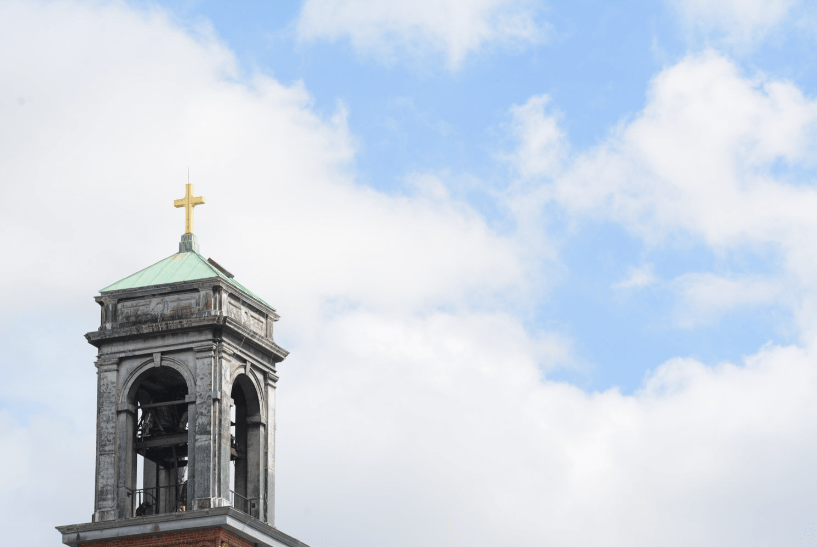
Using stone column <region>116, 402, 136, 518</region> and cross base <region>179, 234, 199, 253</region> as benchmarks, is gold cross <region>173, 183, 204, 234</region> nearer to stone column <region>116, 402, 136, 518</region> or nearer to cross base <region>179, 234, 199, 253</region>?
cross base <region>179, 234, 199, 253</region>

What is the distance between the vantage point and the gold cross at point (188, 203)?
239ft

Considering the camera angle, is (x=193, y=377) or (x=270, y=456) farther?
(x=270, y=456)

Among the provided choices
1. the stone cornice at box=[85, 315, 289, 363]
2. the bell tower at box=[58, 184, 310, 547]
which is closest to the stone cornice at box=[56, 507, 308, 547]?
the bell tower at box=[58, 184, 310, 547]

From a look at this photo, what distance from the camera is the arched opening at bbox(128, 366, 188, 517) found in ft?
226

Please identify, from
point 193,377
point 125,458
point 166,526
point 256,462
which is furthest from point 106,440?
point 256,462

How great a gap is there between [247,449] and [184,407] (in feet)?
8.06

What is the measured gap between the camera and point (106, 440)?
6794 cm

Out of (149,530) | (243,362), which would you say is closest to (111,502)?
(149,530)

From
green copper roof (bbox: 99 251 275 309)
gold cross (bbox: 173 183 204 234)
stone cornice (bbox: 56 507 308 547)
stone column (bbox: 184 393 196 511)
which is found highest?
gold cross (bbox: 173 183 204 234)

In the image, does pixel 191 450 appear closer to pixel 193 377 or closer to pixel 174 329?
pixel 193 377

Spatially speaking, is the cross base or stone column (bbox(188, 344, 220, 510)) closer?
stone column (bbox(188, 344, 220, 510))

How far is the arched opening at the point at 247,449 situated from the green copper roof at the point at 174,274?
3094mm

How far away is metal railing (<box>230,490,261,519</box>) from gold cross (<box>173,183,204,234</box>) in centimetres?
940

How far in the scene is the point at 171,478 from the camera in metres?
69.9
